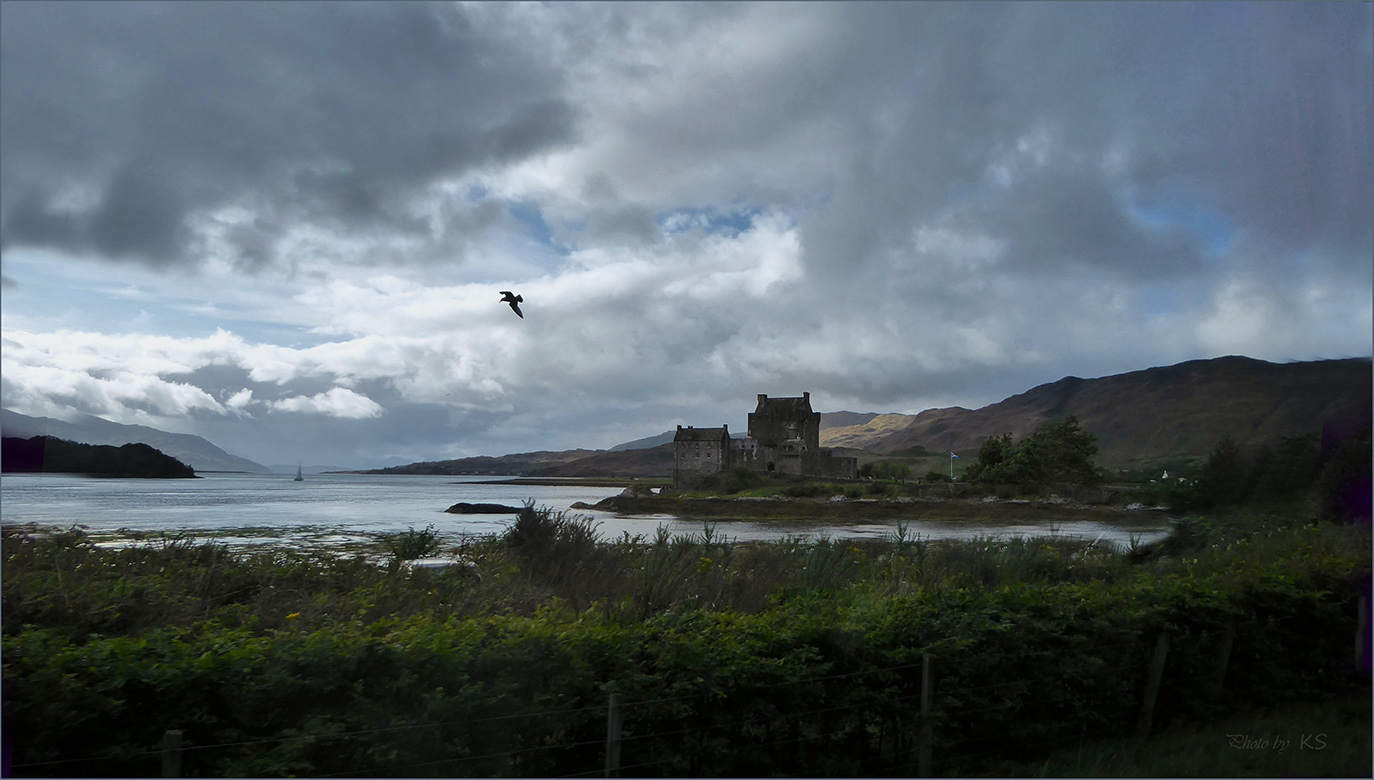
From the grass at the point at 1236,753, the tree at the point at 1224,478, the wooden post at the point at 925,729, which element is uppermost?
the tree at the point at 1224,478

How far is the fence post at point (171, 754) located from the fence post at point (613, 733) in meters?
2.06

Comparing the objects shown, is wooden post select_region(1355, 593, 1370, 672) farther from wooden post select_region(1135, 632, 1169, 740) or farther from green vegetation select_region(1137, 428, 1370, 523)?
green vegetation select_region(1137, 428, 1370, 523)

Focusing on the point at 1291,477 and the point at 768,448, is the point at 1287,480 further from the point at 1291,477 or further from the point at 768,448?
the point at 768,448

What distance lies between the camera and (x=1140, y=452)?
33719 millimetres

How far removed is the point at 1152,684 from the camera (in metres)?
6.32

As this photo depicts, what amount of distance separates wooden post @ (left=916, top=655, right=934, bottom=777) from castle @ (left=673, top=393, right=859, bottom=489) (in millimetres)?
47160

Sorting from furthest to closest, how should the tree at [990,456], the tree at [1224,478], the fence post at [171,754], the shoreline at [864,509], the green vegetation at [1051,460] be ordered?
the tree at [990,456]
the green vegetation at [1051,460]
the shoreline at [864,509]
the tree at [1224,478]
the fence post at [171,754]

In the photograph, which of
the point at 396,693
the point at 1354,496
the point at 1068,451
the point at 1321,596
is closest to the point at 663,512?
the point at 1068,451

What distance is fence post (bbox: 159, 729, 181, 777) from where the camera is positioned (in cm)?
338

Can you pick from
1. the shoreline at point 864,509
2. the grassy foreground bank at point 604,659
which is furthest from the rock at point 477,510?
the grassy foreground bank at point 604,659

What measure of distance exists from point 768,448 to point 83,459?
168 ft

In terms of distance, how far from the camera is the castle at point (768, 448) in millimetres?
55062

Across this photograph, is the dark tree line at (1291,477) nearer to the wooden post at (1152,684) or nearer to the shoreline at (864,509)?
the wooden post at (1152,684)

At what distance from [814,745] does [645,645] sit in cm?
150
